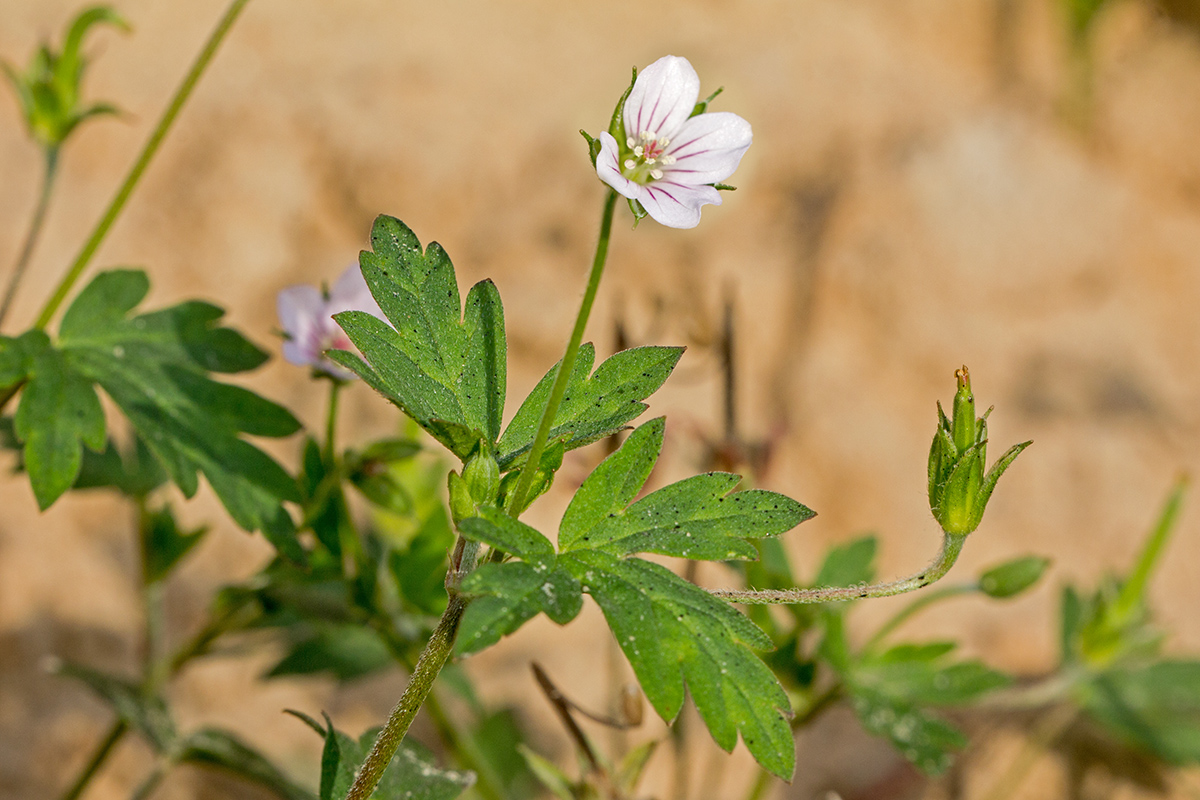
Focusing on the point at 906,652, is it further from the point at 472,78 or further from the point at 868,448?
the point at 472,78

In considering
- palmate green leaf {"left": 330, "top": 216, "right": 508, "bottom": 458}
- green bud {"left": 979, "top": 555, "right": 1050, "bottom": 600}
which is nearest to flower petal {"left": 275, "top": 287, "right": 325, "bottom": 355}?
palmate green leaf {"left": 330, "top": 216, "right": 508, "bottom": 458}

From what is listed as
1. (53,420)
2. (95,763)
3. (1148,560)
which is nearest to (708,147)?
(53,420)

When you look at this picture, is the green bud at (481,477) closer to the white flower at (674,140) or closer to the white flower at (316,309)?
the white flower at (674,140)

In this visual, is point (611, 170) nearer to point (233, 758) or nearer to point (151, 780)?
point (233, 758)

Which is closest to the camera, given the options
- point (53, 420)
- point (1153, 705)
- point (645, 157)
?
point (645, 157)

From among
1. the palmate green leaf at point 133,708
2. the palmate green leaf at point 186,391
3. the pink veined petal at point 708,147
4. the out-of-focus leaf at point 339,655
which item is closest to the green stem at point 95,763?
the palmate green leaf at point 133,708

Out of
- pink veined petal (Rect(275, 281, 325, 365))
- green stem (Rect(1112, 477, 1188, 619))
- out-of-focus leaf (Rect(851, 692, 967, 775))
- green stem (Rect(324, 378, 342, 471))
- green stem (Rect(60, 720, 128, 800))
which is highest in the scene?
green stem (Rect(1112, 477, 1188, 619))

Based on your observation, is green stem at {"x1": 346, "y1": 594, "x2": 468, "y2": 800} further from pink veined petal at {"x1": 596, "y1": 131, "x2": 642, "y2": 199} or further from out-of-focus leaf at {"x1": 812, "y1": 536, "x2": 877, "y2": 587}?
out-of-focus leaf at {"x1": 812, "y1": 536, "x2": 877, "y2": 587}
